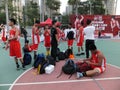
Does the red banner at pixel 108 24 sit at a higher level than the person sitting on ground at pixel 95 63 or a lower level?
higher

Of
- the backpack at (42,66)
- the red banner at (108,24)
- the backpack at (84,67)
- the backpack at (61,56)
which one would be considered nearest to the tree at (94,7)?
the red banner at (108,24)

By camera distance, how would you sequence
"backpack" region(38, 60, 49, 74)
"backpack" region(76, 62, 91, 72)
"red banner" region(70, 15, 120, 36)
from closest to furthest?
"backpack" region(76, 62, 91, 72), "backpack" region(38, 60, 49, 74), "red banner" region(70, 15, 120, 36)

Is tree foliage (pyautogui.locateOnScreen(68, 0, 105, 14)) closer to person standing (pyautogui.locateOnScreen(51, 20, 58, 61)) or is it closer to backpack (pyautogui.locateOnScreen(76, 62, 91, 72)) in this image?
person standing (pyautogui.locateOnScreen(51, 20, 58, 61))

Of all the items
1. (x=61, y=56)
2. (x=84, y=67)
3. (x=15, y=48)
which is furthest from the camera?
(x=61, y=56)

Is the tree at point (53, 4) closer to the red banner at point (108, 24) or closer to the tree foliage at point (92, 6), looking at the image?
the tree foliage at point (92, 6)

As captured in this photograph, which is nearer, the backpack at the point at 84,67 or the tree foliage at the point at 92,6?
the backpack at the point at 84,67

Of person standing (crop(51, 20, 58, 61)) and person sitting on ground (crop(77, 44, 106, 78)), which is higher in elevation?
person standing (crop(51, 20, 58, 61))

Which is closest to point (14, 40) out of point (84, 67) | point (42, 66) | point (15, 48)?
point (15, 48)

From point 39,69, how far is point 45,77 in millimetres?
454

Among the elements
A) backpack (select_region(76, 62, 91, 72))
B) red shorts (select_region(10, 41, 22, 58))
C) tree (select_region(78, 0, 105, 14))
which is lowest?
backpack (select_region(76, 62, 91, 72))

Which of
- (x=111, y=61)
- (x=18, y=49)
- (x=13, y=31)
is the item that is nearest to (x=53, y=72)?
(x=18, y=49)

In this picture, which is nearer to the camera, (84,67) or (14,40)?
(84,67)

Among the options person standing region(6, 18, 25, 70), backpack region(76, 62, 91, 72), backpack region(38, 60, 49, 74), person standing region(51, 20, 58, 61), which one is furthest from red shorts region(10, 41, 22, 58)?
backpack region(76, 62, 91, 72)

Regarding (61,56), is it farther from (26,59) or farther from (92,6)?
(92,6)
